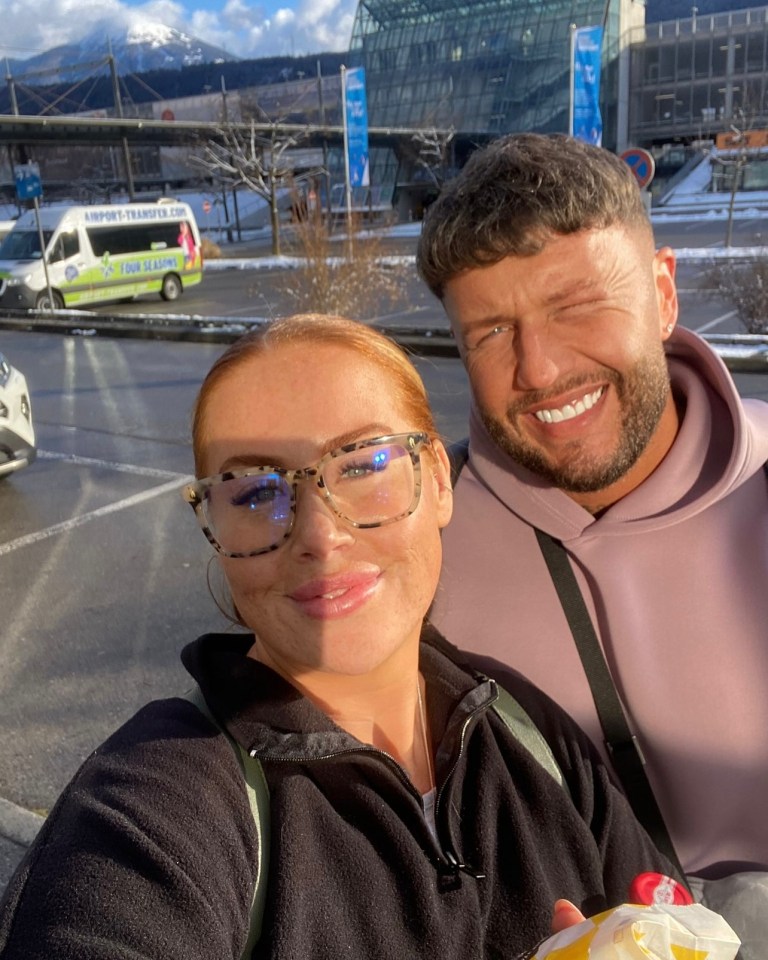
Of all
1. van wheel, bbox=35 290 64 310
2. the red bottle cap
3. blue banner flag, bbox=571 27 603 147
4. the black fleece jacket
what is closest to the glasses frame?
the black fleece jacket

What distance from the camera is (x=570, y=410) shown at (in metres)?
1.91

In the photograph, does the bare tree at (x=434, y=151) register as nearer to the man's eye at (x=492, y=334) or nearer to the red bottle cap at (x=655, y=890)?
the man's eye at (x=492, y=334)

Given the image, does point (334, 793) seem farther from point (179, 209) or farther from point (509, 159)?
point (179, 209)

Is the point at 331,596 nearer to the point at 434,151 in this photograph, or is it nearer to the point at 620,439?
the point at 620,439

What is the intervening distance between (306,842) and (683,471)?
3.85ft

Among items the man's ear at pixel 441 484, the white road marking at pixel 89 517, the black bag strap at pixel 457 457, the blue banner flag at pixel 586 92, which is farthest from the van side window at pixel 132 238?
the man's ear at pixel 441 484

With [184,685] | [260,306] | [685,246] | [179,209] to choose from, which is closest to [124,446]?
[184,685]

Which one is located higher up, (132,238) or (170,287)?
(132,238)

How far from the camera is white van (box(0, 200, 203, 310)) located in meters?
18.5

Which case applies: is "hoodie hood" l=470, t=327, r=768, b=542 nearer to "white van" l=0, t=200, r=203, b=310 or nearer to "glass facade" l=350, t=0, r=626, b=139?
"white van" l=0, t=200, r=203, b=310

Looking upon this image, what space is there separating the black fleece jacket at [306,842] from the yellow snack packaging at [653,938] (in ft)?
1.15

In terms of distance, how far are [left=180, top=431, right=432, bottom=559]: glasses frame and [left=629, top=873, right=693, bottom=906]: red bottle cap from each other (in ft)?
2.55

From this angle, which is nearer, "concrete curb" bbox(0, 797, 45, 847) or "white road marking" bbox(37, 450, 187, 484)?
"concrete curb" bbox(0, 797, 45, 847)

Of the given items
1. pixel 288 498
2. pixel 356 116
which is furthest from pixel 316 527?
pixel 356 116
